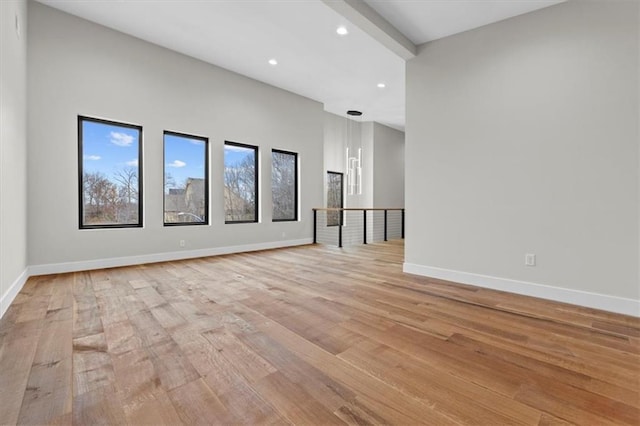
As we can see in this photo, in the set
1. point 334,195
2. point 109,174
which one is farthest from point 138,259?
point 334,195

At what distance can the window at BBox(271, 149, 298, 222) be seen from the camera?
20.9 feet

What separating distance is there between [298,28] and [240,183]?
296cm

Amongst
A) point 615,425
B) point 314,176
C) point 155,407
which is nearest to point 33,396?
point 155,407

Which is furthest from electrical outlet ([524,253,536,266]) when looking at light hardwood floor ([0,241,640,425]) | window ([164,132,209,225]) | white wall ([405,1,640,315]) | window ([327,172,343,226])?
window ([327,172,343,226])

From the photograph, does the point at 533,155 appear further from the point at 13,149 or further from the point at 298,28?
the point at 13,149

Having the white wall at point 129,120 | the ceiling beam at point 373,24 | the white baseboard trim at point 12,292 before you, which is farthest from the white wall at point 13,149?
the ceiling beam at point 373,24

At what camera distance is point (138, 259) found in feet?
14.6

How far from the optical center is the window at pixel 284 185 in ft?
20.9

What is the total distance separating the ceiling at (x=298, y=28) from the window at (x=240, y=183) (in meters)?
1.43

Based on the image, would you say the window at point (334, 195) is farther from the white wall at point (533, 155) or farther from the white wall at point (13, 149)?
the white wall at point (13, 149)

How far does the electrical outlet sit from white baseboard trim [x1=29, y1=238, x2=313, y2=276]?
14.4ft

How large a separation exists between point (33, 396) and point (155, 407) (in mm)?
626

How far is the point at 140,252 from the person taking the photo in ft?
14.7

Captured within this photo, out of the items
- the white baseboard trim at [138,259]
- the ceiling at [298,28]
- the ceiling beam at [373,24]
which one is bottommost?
the white baseboard trim at [138,259]
